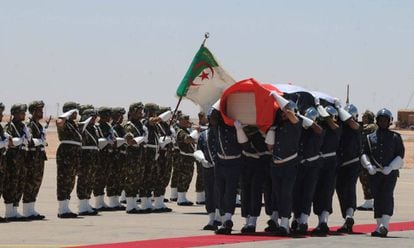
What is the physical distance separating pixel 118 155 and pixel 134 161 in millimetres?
491

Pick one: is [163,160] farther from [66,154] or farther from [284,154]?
[284,154]

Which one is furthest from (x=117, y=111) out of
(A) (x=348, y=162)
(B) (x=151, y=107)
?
(A) (x=348, y=162)

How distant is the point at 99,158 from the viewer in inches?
832

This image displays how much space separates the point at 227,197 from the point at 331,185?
1.75m

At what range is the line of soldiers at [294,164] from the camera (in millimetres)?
16172

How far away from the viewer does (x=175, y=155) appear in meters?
23.7

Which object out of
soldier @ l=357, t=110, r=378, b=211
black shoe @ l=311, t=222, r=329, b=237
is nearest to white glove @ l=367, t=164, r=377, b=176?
black shoe @ l=311, t=222, r=329, b=237

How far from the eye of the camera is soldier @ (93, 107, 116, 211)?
21.0m

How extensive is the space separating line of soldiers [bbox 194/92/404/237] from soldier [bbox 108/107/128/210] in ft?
13.7

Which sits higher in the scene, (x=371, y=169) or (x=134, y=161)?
(x=134, y=161)

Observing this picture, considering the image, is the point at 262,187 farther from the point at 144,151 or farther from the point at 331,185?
the point at 144,151

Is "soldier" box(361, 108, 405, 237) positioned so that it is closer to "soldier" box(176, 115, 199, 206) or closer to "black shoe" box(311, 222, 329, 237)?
"black shoe" box(311, 222, 329, 237)

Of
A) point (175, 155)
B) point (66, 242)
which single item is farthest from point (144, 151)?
point (66, 242)

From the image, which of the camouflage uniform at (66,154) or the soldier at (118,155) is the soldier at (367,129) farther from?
the camouflage uniform at (66,154)
